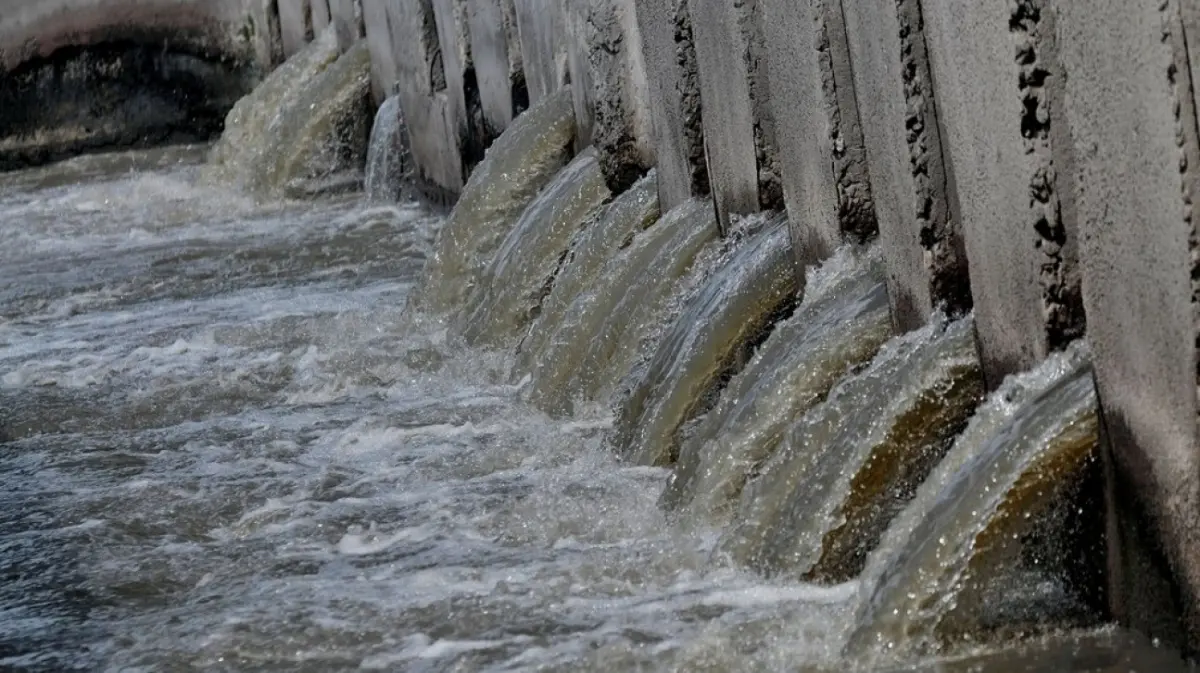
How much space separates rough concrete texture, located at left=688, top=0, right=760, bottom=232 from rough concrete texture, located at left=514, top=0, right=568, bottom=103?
2.55 metres

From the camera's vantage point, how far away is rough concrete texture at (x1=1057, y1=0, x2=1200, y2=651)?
394 centimetres

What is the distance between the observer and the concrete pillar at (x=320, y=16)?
17406mm

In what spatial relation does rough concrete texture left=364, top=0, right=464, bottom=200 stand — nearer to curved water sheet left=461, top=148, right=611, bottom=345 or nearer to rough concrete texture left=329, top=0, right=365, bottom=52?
rough concrete texture left=329, top=0, right=365, bottom=52

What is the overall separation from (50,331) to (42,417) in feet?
7.90

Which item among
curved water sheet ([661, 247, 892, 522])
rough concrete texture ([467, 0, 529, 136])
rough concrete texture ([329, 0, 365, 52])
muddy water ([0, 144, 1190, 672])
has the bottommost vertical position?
muddy water ([0, 144, 1190, 672])

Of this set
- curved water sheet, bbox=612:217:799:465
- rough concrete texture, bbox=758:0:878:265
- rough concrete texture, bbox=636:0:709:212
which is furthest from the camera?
rough concrete texture, bbox=636:0:709:212

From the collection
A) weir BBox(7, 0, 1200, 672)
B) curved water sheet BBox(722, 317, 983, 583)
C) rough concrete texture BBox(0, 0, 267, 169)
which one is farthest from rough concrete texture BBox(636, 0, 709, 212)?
rough concrete texture BBox(0, 0, 267, 169)

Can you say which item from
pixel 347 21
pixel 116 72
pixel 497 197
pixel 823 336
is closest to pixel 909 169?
pixel 823 336

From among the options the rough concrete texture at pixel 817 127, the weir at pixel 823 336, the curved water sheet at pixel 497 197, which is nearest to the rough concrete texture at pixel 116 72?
the weir at pixel 823 336

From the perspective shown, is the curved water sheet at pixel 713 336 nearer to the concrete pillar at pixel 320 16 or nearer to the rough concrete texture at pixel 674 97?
the rough concrete texture at pixel 674 97

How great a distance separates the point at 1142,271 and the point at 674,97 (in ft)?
13.0

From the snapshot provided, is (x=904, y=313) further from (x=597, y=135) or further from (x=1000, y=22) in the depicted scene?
(x=597, y=135)

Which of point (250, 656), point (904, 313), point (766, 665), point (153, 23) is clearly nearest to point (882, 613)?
point (766, 665)

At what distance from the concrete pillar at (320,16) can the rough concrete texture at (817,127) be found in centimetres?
1114
